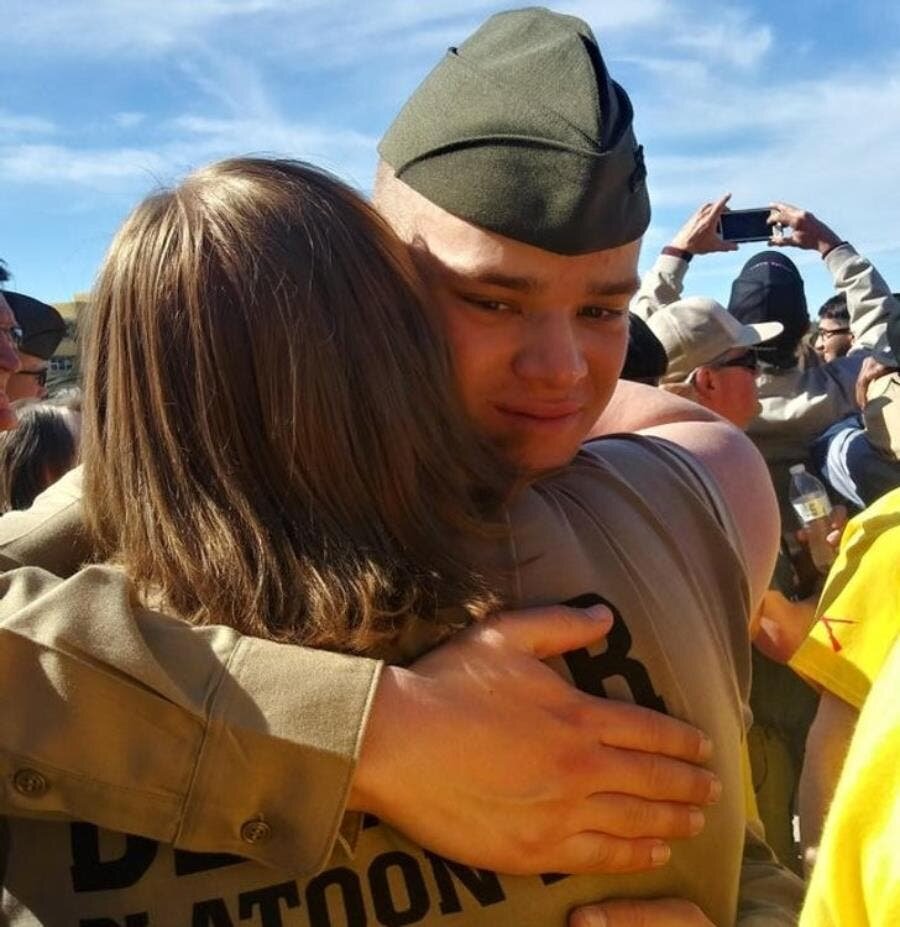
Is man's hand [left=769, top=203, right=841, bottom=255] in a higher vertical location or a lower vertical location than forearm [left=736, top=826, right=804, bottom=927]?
higher

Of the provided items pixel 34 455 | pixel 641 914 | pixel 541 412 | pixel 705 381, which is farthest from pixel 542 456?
pixel 705 381

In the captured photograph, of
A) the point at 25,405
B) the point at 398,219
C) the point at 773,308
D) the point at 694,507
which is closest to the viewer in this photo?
the point at 694,507

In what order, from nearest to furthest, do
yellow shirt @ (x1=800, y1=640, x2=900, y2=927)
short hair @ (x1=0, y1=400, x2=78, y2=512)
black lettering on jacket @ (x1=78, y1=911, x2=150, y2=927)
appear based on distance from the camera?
yellow shirt @ (x1=800, y1=640, x2=900, y2=927), black lettering on jacket @ (x1=78, y1=911, x2=150, y2=927), short hair @ (x1=0, y1=400, x2=78, y2=512)

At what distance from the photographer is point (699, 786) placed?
122 centimetres

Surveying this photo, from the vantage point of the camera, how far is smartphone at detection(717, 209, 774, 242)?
589 centimetres

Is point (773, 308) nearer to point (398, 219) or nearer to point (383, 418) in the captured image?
point (398, 219)

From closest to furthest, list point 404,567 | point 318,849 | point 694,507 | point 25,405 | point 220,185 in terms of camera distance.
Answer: point 318,849 < point 404,567 < point 220,185 < point 694,507 < point 25,405

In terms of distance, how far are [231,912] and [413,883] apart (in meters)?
0.17

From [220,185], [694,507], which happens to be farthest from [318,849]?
[220,185]

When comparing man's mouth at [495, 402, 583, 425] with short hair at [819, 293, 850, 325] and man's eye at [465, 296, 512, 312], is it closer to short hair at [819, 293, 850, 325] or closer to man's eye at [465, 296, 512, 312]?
man's eye at [465, 296, 512, 312]

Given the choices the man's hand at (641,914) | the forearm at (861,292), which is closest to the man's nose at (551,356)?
the man's hand at (641,914)

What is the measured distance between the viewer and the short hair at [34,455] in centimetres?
361

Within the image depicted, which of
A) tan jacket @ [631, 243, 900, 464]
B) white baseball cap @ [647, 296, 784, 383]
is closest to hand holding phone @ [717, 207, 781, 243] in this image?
tan jacket @ [631, 243, 900, 464]

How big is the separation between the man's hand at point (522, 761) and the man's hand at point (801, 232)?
5.27 metres
